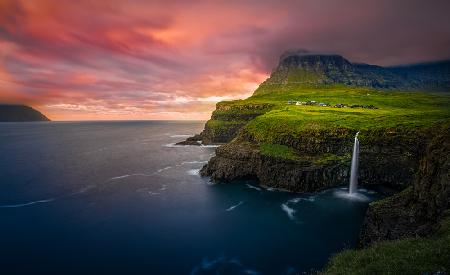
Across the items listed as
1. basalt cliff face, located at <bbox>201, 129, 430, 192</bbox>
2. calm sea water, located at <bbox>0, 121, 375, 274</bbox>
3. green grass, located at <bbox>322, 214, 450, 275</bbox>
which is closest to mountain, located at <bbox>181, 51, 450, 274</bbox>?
green grass, located at <bbox>322, 214, 450, 275</bbox>

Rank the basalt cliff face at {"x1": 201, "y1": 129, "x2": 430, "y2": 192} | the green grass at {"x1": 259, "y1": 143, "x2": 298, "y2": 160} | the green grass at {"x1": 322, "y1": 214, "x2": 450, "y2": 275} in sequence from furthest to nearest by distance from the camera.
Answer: the green grass at {"x1": 259, "y1": 143, "x2": 298, "y2": 160} → the basalt cliff face at {"x1": 201, "y1": 129, "x2": 430, "y2": 192} → the green grass at {"x1": 322, "y1": 214, "x2": 450, "y2": 275}

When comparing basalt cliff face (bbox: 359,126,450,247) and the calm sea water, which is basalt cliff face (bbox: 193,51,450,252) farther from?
the calm sea water

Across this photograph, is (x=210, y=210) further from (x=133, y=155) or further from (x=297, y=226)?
(x=133, y=155)

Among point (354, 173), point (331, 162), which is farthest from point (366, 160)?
point (331, 162)

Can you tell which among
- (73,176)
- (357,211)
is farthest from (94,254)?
(73,176)

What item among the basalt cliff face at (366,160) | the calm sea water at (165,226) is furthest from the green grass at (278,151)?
the calm sea water at (165,226)

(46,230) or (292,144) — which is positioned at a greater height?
(292,144)
